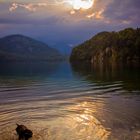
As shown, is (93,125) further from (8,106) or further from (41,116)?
(8,106)

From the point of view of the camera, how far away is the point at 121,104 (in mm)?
42969

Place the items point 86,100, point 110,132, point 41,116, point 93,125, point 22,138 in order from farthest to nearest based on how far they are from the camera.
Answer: point 86,100, point 41,116, point 93,125, point 110,132, point 22,138

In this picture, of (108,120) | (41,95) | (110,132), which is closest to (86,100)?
(41,95)

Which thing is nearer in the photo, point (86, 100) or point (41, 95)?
point (86, 100)

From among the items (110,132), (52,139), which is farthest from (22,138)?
(110,132)

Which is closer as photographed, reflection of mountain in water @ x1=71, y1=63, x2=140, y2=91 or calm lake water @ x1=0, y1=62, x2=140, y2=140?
calm lake water @ x1=0, y1=62, x2=140, y2=140

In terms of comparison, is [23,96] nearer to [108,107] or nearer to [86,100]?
[86,100]

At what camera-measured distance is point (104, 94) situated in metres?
52.9

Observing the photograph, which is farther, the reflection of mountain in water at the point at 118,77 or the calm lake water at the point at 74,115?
the reflection of mountain in water at the point at 118,77

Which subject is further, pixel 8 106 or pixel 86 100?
pixel 86 100

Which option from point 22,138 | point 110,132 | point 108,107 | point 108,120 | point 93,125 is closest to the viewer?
point 22,138

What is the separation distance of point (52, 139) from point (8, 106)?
59.0 feet

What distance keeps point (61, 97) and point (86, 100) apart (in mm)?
5416

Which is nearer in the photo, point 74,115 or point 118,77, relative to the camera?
point 74,115
